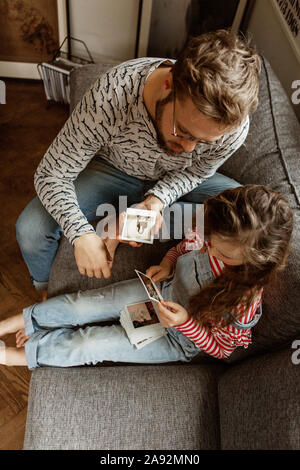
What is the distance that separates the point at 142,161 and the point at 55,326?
702 mm

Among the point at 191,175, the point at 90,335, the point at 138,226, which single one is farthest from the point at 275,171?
the point at 90,335

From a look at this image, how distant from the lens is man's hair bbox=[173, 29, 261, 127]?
31.0 inches

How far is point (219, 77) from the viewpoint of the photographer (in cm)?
79

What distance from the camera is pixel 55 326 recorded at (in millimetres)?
1259

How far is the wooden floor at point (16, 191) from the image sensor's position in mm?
1393

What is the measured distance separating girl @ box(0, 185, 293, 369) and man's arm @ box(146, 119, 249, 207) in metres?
0.23

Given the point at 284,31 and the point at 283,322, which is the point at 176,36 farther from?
the point at 283,322

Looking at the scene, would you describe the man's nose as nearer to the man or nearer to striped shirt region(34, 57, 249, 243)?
the man

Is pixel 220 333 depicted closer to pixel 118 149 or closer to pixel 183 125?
pixel 183 125

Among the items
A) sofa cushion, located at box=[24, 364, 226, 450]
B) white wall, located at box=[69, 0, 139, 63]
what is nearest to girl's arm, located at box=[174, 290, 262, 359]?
sofa cushion, located at box=[24, 364, 226, 450]

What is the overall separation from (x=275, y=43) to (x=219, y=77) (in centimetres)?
140

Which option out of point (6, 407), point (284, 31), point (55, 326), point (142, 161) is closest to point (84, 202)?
point (142, 161)

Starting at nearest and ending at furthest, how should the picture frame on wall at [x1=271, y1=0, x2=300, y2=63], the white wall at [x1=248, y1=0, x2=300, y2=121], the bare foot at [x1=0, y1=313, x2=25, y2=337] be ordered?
the bare foot at [x1=0, y1=313, x2=25, y2=337] < the picture frame on wall at [x1=271, y1=0, x2=300, y2=63] < the white wall at [x1=248, y1=0, x2=300, y2=121]

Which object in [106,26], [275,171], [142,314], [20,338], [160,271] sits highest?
[106,26]
